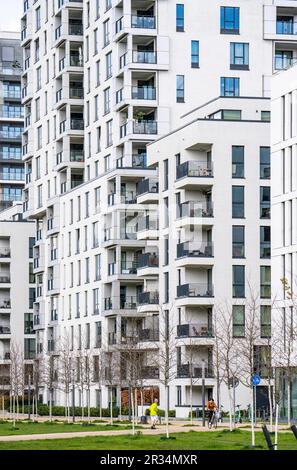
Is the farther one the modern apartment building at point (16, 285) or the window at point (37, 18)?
the modern apartment building at point (16, 285)

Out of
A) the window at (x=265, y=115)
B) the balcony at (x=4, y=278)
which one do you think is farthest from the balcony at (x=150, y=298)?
the balcony at (x=4, y=278)

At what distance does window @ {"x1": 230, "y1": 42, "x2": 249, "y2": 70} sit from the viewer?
351ft

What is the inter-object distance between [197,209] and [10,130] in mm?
83445

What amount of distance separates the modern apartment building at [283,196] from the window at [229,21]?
27.3 m

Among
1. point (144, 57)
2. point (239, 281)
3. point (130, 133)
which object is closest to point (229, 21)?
point (144, 57)

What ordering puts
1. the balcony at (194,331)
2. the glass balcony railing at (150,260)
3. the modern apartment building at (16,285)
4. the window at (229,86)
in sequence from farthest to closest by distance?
1. the modern apartment building at (16,285)
2. the window at (229,86)
3. the glass balcony railing at (150,260)
4. the balcony at (194,331)

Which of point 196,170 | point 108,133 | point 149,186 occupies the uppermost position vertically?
point 108,133

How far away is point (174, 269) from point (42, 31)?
44.6 meters

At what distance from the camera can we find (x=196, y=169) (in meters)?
92.3

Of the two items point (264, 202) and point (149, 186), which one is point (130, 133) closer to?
point (149, 186)

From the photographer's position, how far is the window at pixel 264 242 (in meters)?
92.1

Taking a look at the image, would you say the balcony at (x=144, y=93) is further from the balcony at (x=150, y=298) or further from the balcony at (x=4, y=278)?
the balcony at (x=4, y=278)

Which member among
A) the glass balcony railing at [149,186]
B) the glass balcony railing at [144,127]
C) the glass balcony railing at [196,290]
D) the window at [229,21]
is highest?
the window at [229,21]
